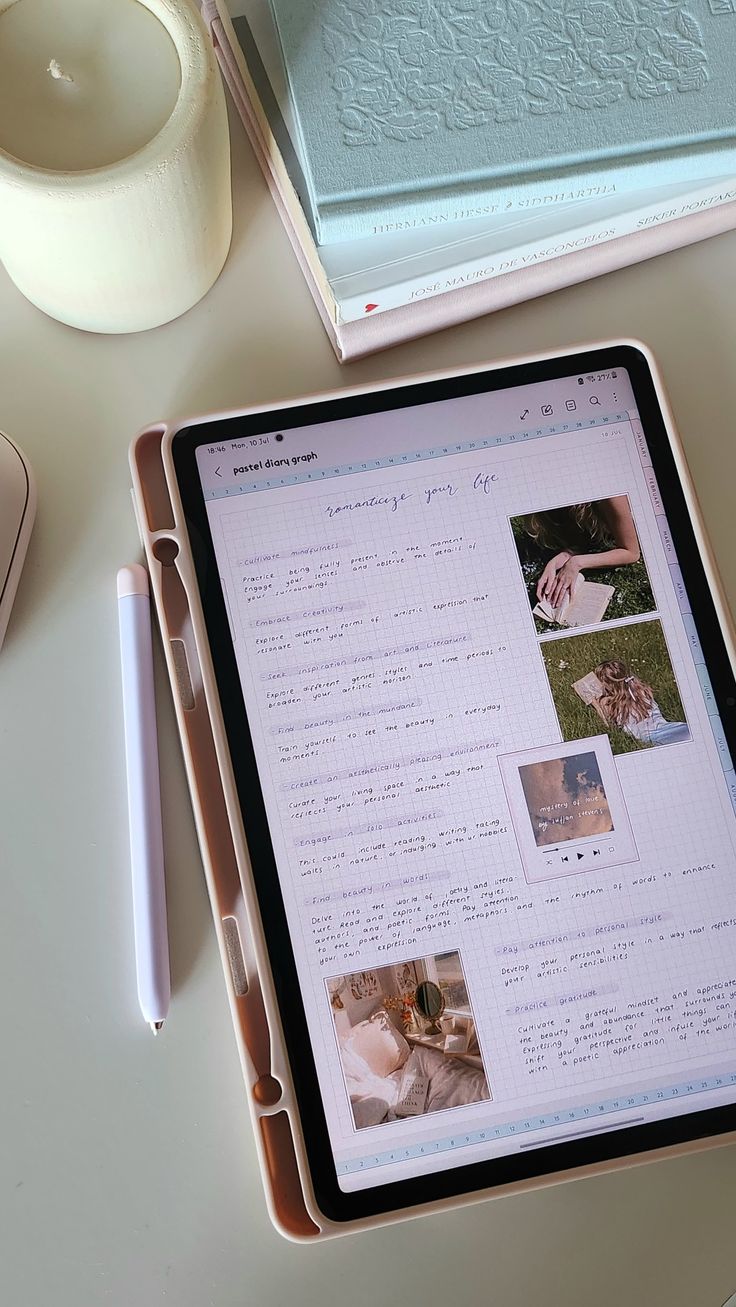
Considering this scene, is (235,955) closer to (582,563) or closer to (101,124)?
(582,563)

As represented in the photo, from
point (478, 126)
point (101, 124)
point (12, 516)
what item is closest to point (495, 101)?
point (478, 126)

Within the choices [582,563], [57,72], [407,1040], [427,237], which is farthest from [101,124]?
[407,1040]

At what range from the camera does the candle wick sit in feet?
1.22

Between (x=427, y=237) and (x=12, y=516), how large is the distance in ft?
0.73

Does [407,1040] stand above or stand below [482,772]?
below

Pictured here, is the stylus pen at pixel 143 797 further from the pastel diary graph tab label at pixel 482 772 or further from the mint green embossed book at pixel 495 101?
the mint green embossed book at pixel 495 101

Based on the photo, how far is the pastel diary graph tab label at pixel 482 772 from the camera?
42cm

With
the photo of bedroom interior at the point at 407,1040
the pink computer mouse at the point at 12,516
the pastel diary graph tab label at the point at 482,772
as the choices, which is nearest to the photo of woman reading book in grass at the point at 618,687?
the pastel diary graph tab label at the point at 482,772

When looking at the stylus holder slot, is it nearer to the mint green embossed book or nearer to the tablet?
the tablet

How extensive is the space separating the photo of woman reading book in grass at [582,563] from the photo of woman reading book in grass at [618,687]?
0.03ft

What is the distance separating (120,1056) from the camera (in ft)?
1.44

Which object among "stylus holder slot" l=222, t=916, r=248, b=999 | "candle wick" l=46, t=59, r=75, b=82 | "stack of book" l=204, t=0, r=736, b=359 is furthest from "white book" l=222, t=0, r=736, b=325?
"stylus holder slot" l=222, t=916, r=248, b=999

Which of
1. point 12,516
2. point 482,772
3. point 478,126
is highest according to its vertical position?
point 478,126

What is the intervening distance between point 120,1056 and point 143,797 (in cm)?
11
